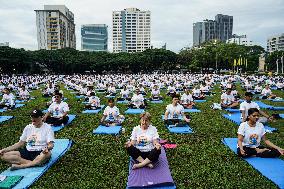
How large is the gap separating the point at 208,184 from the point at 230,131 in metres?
4.49

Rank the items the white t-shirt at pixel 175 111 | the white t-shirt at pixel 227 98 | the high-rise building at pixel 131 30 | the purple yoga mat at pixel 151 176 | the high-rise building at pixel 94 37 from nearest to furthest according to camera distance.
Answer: the purple yoga mat at pixel 151 176, the white t-shirt at pixel 175 111, the white t-shirt at pixel 227 98, the high-rise building at pixel 94 37, the high-rise building at pixel 131 30

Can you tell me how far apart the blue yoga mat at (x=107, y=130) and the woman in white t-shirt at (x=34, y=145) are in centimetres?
306

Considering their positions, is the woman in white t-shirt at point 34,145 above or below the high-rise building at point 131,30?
below

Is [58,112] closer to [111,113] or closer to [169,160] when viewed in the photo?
[111,113]

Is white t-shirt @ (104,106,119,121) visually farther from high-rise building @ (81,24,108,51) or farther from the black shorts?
high-rise building @ (81,24,108,51)

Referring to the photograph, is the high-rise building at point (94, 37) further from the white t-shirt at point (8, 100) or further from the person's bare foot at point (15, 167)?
the person's bare foot at point (15, 167)

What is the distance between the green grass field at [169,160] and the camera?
5527mm

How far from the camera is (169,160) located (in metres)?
6.74

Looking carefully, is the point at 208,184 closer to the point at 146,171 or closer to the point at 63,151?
the point at 146,171

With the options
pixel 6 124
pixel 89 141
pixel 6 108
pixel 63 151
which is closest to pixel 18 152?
pixel 63 151

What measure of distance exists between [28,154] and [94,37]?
13022 cm

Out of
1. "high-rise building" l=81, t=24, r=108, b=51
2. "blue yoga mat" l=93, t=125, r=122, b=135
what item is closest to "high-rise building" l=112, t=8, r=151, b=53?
"high-rise building" l=81, t=24, r=108, b=51

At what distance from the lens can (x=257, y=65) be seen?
71.1m

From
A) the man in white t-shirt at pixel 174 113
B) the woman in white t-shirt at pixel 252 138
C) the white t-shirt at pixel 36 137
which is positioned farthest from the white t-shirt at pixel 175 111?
the white t-shirt at pixel 36 137
